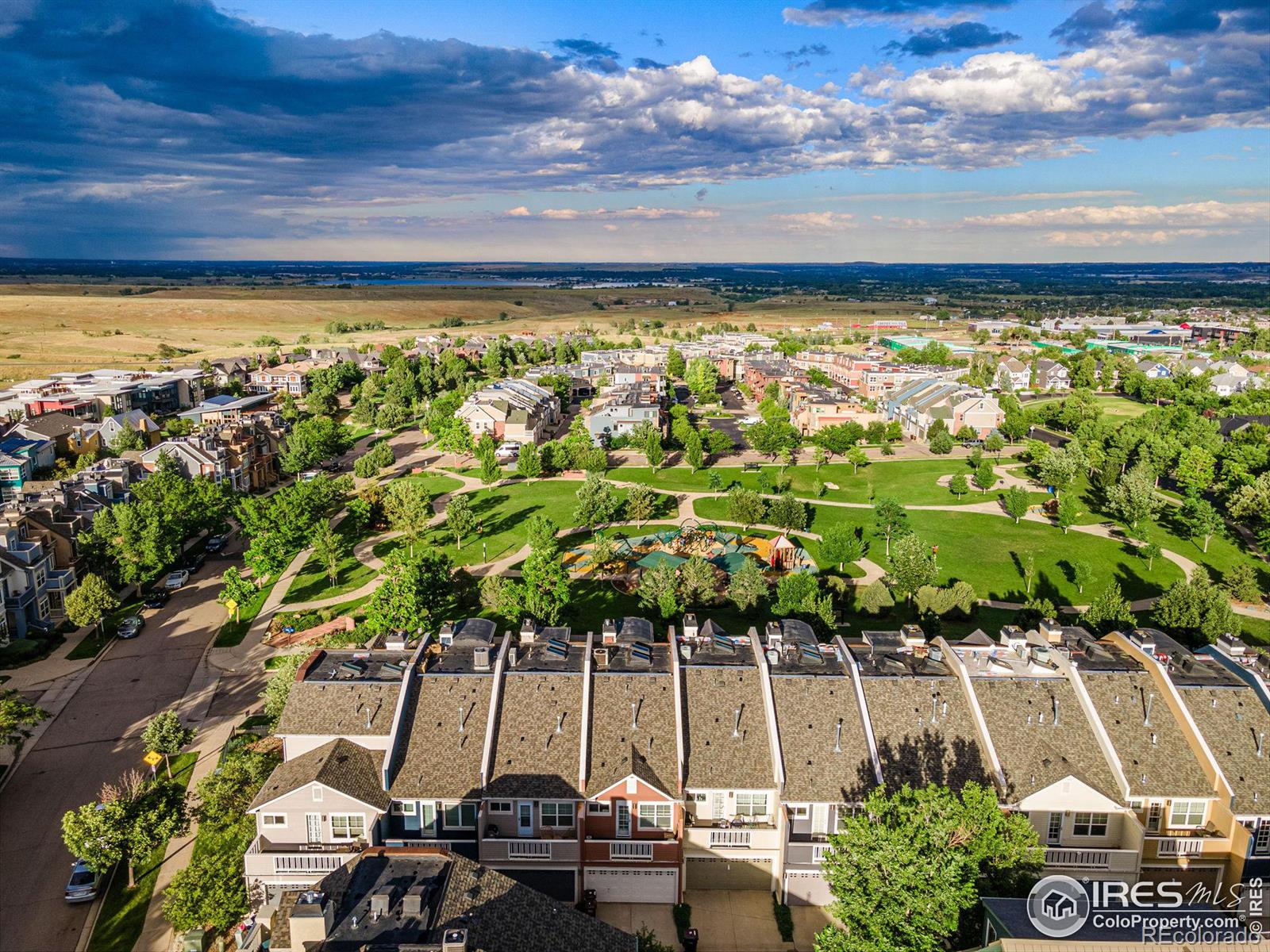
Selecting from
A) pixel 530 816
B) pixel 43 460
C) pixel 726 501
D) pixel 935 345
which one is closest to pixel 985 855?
pixel 530 816

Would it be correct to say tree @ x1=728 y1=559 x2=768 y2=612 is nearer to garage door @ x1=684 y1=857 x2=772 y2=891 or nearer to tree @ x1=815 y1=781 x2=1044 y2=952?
garage door @ x1=684 y1=857 x2=772 y2=891

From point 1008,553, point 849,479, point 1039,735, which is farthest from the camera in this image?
point 849,479

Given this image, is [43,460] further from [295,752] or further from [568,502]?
[295,752]

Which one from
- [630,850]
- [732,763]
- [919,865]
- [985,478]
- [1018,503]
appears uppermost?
[919,865]

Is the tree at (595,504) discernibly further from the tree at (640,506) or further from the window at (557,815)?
the window at (557,815)

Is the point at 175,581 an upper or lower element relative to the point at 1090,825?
lower

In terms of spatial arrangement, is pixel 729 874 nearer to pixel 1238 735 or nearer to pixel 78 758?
pixel 1238 735

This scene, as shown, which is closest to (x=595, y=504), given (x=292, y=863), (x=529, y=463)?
(x=529, y=463)

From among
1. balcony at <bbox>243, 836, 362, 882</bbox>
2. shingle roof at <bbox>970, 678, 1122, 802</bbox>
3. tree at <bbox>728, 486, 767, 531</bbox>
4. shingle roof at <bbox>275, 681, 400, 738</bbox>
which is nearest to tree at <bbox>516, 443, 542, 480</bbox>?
tree at <bbox>728, 486, 767, 531</bbox>
